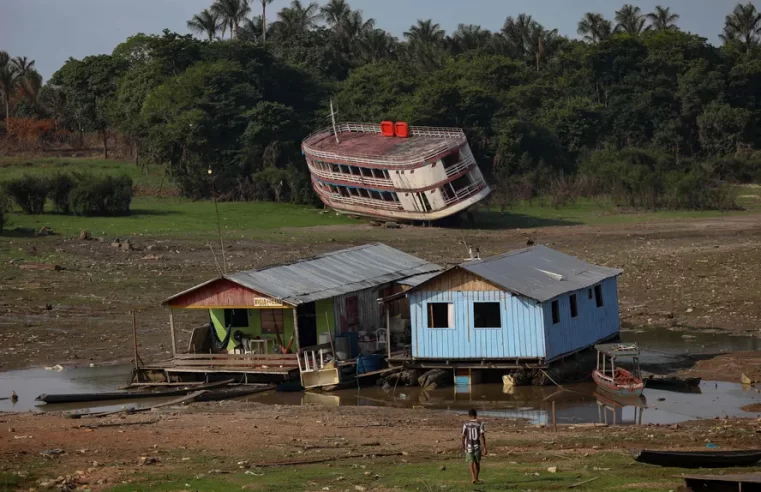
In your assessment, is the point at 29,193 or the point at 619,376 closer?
the point at 619,376

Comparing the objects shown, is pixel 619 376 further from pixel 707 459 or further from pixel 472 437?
Answer: pixel 472 437

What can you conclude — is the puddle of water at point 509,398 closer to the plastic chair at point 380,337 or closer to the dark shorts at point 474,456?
the plastic chair at point 380,337

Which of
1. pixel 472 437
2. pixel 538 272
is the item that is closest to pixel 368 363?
pixel 538 272

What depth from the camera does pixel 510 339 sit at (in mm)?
31297

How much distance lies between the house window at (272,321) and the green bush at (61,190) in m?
30.6

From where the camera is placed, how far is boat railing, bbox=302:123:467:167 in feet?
209

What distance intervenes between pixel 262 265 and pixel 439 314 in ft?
61.3

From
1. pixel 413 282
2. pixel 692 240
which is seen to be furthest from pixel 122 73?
pixel 413 282

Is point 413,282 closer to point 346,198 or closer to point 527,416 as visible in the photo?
point 527,416

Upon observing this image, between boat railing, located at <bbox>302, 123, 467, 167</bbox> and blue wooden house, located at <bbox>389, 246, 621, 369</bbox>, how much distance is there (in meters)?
30.8

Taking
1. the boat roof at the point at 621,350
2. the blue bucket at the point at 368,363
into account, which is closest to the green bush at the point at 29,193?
the blue bucket at the point at 368,363

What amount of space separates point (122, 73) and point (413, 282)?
6254cm

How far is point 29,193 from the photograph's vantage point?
200 ft

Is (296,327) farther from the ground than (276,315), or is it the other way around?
(276,315)
